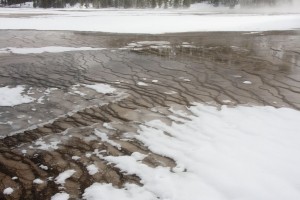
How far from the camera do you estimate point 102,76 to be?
7113mm

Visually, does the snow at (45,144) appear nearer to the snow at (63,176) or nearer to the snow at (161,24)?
the snow at (63,176)

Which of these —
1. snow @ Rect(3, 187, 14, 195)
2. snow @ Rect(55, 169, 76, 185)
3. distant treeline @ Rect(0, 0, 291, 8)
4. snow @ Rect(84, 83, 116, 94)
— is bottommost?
snow @ Rect(3, 187, 14, 195)

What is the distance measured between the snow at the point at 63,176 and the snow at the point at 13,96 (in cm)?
258

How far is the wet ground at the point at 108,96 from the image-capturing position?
3328mm

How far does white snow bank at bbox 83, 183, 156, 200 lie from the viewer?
9.11ft

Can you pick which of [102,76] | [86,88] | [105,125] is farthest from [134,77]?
[105,125]

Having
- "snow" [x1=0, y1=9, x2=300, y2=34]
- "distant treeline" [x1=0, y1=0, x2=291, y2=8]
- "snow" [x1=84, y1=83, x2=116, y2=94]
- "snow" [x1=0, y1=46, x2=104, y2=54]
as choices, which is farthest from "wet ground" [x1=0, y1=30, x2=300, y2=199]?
"distant treeline" [x1=0, y1=0, x2=291, y2=8]

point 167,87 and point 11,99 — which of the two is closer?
point 11,99

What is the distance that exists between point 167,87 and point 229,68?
2189 millimetres

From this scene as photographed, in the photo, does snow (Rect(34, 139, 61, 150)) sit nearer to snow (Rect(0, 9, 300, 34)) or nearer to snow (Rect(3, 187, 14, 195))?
snow (Rect(3, 187, 14, 195))

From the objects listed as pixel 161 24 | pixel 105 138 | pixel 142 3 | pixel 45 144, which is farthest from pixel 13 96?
pixel 142 3

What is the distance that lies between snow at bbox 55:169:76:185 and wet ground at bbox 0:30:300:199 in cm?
4

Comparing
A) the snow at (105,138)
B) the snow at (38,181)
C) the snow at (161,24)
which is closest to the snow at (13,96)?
the snow at (105,138)

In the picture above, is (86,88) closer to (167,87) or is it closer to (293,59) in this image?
(167,87)
